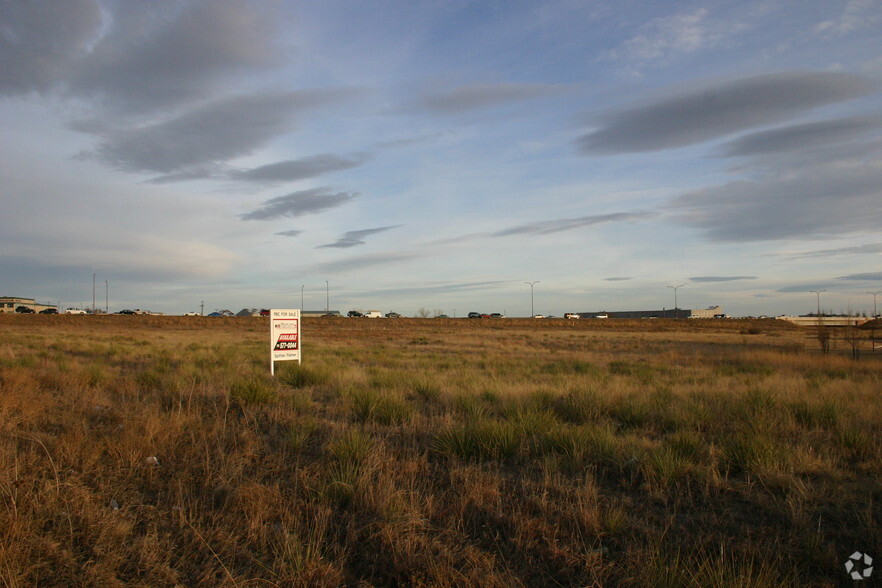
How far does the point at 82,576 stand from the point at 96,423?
15.8 ft

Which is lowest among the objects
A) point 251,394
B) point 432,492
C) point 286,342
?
point 432,492

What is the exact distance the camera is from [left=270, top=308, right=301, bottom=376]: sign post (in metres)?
15.1

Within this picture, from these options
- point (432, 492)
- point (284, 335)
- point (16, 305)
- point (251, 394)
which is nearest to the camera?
point (432, 492)

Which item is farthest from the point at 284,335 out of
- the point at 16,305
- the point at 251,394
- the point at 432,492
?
the point at 16,305

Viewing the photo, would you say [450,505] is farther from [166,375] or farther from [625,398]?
[166,375]

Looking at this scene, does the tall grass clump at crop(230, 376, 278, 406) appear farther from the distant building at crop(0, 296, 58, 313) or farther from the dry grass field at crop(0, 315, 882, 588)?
the distant building at crop(0, 296, 58, 313)

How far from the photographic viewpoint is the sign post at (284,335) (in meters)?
15.1

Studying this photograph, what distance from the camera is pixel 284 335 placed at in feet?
50.8

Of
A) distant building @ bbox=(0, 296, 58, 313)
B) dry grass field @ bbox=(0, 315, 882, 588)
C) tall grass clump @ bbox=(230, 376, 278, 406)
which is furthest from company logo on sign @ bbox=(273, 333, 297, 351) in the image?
distant building @ bbox=(0, 296, 58, 313)

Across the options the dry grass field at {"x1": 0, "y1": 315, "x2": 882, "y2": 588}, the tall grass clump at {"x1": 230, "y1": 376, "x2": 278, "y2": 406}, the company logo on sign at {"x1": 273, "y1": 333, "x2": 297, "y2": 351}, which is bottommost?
the dry grass field at {"x1": 0, "y1": 315, "x2": 882, "y2": 588}

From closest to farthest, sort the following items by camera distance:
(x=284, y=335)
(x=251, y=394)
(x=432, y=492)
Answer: (x=432, y=492), (x=251, y=394), (x=284, y=335)

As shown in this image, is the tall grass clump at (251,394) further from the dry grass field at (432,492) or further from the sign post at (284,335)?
the sign post at (284,335)

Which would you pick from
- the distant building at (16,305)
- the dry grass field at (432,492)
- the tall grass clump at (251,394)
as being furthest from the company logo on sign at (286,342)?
the distant building at (16,305)

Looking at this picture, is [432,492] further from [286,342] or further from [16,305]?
[16,305]
